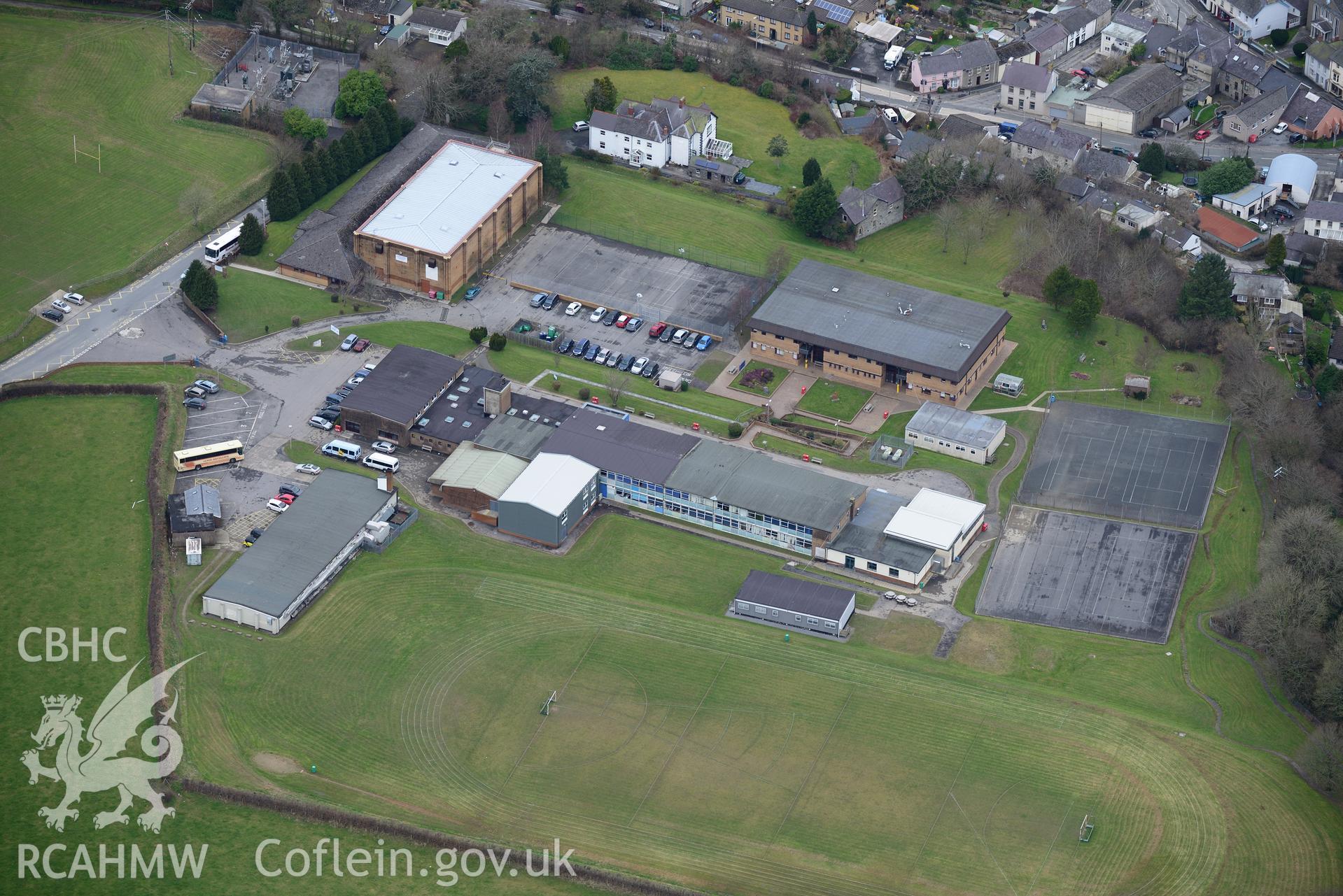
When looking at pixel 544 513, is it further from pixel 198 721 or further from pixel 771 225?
pixel 771 225

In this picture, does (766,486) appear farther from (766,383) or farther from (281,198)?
(281,198)

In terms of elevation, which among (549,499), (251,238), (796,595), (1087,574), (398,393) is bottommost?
(1087,574)

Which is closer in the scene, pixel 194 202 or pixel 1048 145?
pixel 194 202

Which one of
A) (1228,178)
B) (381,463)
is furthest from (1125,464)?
(381,463)

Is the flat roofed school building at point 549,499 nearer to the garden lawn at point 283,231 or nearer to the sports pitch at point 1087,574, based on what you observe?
the sports pitch at point 1087,574

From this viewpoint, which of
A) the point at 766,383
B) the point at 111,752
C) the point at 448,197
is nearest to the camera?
the point at 111,752

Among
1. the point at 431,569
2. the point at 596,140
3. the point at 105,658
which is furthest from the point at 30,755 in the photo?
the point at 596,140
